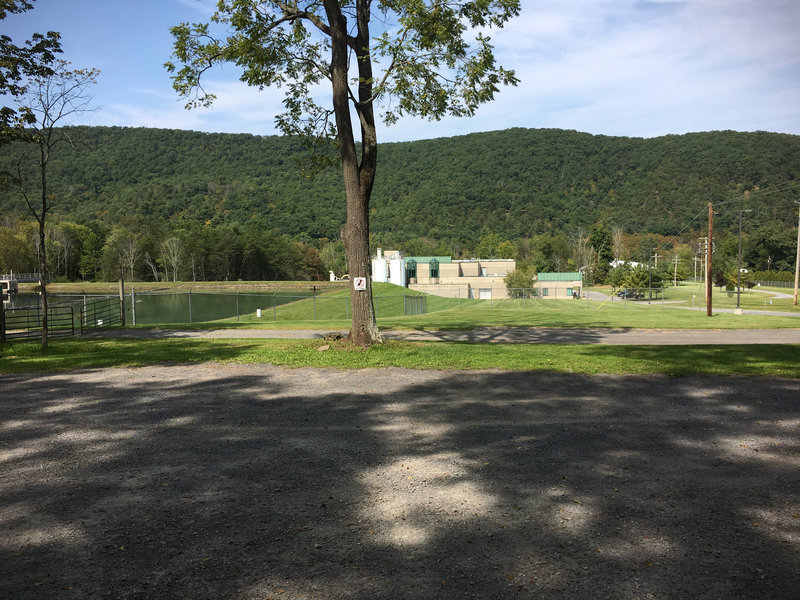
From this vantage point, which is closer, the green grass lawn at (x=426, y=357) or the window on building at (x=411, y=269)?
the green grass lawn at (x=426, y=357)

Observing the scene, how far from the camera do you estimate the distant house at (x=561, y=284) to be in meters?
86.7

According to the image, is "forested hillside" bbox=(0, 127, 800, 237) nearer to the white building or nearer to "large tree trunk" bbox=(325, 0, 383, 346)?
the white building

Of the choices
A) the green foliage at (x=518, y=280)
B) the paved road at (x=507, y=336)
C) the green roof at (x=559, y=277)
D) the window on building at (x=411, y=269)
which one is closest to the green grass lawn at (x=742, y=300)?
the green roof at (x=559, y=277)

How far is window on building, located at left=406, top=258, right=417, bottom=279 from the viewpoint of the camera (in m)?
86.6

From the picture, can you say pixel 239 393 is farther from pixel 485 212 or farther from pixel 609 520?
pixel 485 212

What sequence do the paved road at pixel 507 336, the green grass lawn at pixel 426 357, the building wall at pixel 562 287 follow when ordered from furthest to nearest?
the building wall at pixel 562 287, the paved road at pixel 507 336, the green grass lawn at pixel 426 357

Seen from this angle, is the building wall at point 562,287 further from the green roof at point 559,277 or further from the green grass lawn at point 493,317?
the green grass lawn at point 493,317

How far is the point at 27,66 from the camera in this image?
53.8 feet

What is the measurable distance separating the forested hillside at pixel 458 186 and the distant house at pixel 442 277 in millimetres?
44668

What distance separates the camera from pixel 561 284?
3580 inches

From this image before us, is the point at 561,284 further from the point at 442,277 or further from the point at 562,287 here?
the point at 442,277

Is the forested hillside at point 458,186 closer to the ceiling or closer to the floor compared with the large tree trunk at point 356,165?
closer to the ceiling

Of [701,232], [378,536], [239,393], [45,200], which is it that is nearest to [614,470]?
[378,536]

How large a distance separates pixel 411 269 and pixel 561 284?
941 inches
